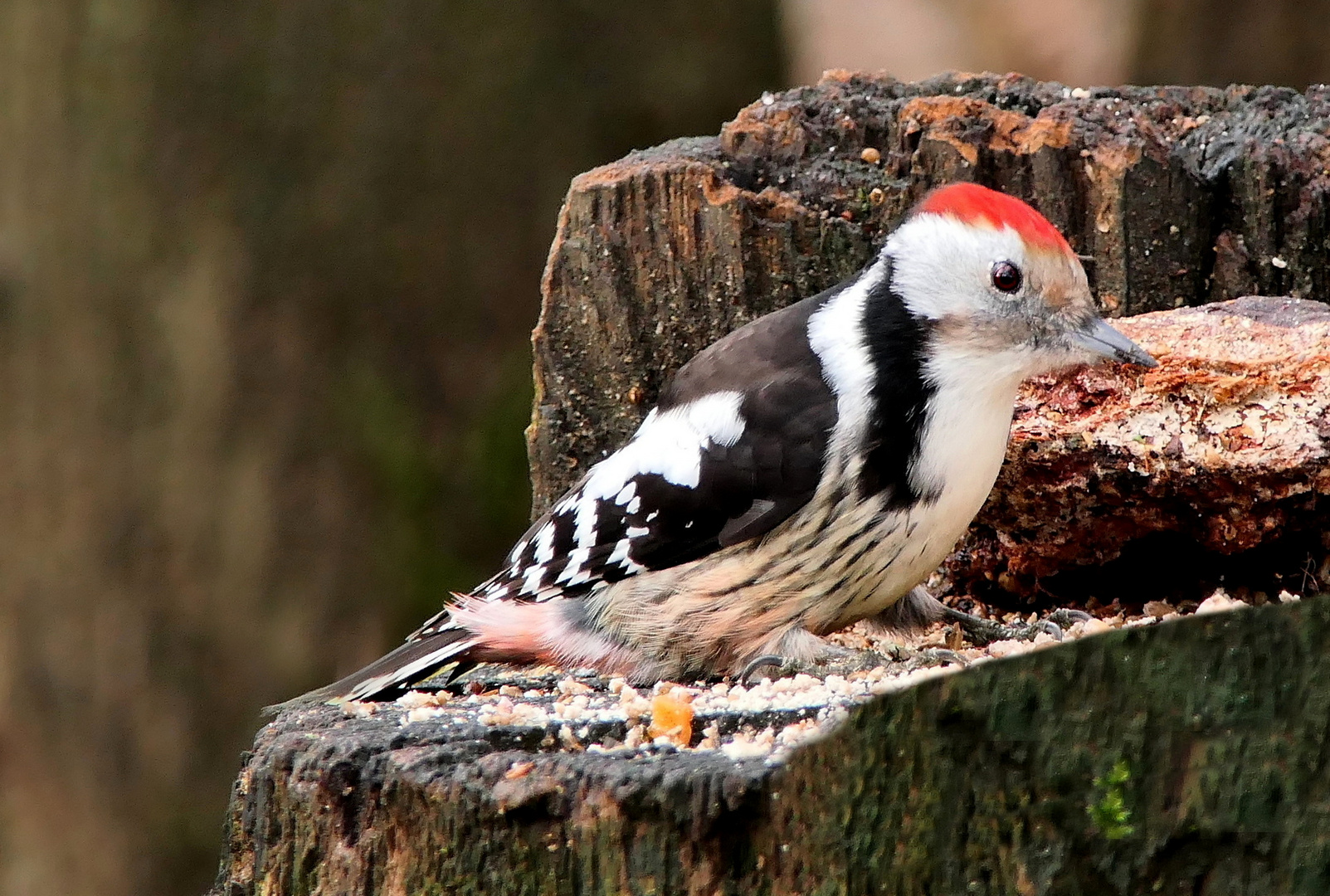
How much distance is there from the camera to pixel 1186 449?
8.99 feet

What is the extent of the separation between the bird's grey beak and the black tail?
47.9 inches

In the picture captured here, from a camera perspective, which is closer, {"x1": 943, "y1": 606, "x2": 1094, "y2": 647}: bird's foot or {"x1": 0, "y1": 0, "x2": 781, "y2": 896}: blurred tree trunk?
{"x1": 943, "y1": 606, "x2": 1094, "y2": 647}: bird's foot

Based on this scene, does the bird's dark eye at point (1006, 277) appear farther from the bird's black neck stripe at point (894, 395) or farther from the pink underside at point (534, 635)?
the pink underside at point (534, 635)

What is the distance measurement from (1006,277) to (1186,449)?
0.44 m

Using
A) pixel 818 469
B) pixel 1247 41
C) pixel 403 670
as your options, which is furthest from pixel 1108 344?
pixel 1247 41

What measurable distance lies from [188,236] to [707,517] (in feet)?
9.11

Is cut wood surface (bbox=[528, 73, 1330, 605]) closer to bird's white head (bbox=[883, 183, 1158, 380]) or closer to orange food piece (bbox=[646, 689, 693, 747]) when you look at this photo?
bird's white head (bbox=[883, 183, 1158, 380])

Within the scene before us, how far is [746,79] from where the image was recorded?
5426mm

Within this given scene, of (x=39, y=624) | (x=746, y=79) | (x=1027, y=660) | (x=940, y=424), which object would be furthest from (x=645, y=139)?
(x=1027, y=660)

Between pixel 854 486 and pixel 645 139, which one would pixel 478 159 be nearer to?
pixel 645 139

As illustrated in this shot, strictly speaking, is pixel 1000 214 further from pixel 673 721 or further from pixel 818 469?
pixel 673 721

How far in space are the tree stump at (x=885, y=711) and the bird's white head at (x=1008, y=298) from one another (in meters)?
0.54

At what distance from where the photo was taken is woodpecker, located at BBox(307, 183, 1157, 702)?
2.66 m

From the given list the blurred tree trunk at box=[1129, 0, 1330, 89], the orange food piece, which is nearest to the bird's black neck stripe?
the orange food piece
